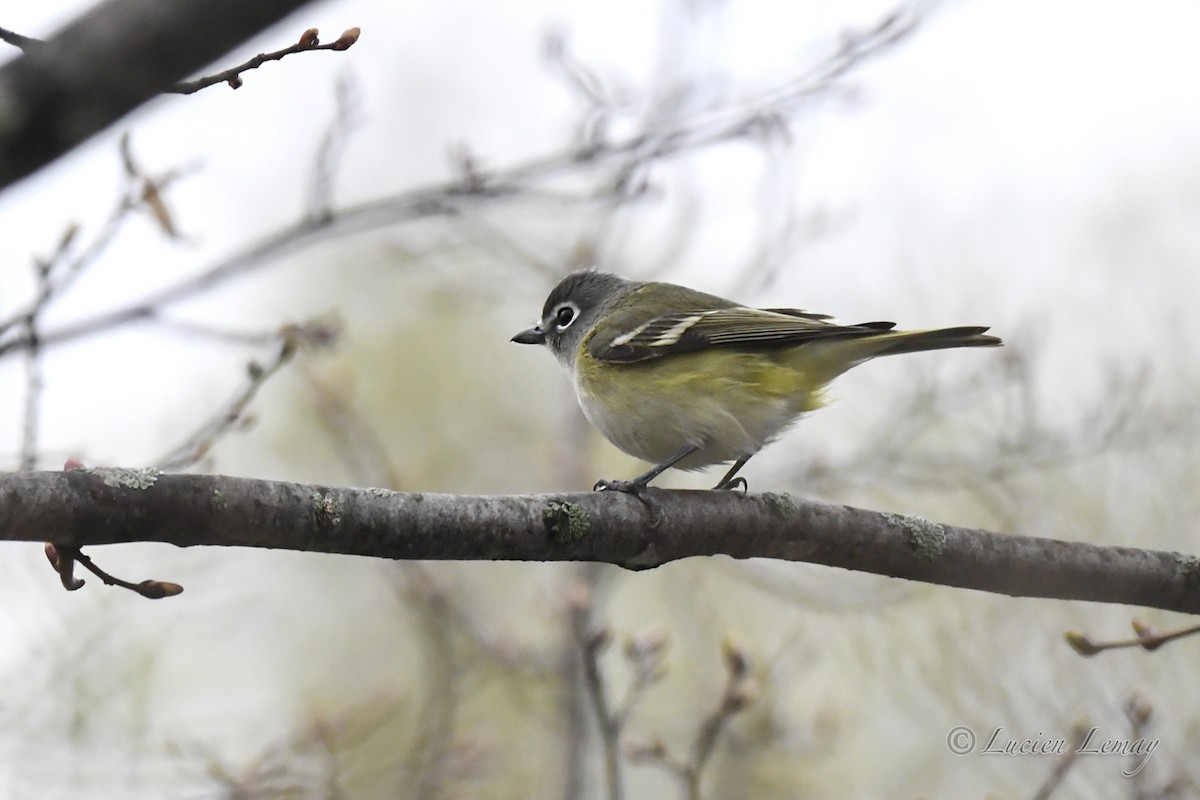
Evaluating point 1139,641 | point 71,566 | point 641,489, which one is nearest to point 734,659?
point 641,489

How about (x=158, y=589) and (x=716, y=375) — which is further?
(x=716, y=375)

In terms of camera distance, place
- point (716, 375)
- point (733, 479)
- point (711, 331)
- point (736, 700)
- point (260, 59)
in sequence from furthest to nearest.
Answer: point (733, 479) < point (711, 331) < point (716, 375) < point (736, 700) < point (260, 59)

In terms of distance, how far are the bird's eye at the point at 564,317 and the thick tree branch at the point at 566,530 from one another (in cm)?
212

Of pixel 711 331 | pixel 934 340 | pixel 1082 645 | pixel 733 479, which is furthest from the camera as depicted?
pixel 733 479

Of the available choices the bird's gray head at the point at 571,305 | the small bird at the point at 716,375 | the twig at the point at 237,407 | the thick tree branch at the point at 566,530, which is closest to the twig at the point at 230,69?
the thick tree branch at the point at 566,530

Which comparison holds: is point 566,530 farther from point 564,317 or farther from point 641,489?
point 564,317

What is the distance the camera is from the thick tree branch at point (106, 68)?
96.4 inches

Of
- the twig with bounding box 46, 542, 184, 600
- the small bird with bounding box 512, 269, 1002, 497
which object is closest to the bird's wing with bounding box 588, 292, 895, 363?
the small bird with bounding box 512, 269, 1002, 497

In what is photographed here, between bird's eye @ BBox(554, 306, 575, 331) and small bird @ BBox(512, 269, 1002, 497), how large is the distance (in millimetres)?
619

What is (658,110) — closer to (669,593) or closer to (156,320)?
(156,320)

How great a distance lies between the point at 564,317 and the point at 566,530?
2688mm

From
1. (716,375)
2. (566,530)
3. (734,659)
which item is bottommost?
(734,659)

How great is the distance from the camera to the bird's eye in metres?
5.62

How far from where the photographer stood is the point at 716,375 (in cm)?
459
